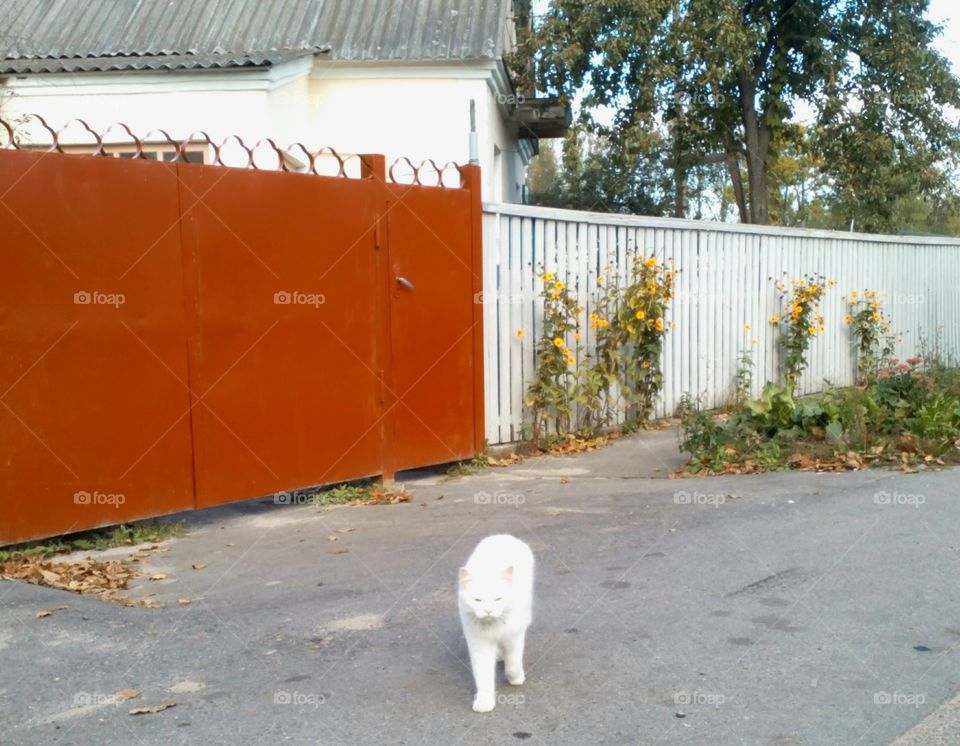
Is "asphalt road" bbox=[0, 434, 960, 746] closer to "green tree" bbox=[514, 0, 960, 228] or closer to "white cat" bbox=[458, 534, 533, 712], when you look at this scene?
"white cat" bbox=[458, 534, 533, 712]

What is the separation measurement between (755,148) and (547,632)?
53.5 feet

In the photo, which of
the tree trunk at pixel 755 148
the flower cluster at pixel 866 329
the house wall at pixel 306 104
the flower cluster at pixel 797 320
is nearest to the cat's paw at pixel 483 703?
the flower cluster at pixel 797 320

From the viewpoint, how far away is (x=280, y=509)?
24.0ft

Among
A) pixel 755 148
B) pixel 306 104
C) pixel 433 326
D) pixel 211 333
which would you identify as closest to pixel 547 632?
pixel 211 333

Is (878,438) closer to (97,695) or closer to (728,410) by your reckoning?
(728,410)

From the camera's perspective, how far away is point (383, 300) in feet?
24.9

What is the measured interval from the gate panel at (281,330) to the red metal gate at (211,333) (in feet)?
0.04

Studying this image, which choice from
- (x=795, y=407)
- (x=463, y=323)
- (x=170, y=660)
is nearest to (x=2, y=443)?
(x=170, y=660)

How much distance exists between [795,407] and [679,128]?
11766mm

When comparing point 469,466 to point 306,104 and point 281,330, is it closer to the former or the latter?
point 281,330

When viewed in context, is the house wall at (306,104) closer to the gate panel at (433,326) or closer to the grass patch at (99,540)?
the gate panel at (433,326)

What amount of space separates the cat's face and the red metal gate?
323 centimetres

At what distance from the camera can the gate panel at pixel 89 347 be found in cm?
576

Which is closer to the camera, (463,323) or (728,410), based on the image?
(463,323)
